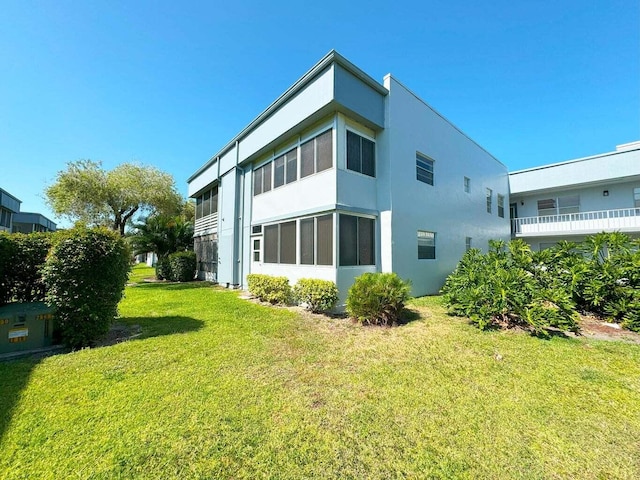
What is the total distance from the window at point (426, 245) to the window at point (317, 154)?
16.0ft

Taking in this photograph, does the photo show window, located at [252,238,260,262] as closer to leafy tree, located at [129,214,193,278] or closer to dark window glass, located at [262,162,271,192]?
dark window glass, located at [262,162,271,192]

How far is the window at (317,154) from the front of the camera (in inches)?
347

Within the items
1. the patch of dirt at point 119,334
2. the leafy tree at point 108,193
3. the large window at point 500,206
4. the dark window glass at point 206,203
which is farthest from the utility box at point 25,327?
the large window at point 500,206

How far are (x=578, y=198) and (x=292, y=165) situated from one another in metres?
20.8

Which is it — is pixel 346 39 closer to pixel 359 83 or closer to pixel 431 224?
pixel 359 83

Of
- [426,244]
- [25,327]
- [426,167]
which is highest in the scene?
[426,167]

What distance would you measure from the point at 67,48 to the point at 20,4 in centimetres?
171

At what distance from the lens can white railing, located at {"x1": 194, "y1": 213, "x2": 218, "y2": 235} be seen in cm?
1656

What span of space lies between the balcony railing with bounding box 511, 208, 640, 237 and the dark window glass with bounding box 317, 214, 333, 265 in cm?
1812

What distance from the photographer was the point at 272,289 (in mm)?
9531

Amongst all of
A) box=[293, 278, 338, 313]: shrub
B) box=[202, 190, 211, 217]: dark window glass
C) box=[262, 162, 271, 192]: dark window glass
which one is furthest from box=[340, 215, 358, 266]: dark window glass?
box=[202, 190, 211, 217]: dark window glass

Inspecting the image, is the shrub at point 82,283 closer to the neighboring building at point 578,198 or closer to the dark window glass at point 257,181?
the dark window glass at point 257,181

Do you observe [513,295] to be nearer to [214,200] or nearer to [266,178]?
[266,178]

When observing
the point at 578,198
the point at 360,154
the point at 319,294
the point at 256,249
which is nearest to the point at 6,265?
the point at 319,294
